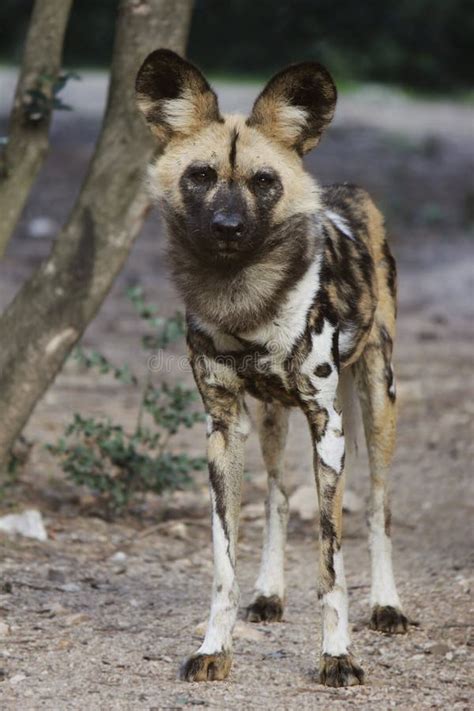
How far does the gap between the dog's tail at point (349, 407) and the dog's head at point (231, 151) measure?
30.1 inches

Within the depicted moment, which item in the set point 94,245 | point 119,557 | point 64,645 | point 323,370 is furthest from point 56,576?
point 323,370

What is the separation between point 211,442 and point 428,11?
20.2 meters

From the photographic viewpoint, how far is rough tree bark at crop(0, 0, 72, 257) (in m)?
4.36

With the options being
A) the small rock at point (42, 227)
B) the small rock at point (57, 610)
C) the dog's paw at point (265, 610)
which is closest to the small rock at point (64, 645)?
the small rock at point (57, 610)

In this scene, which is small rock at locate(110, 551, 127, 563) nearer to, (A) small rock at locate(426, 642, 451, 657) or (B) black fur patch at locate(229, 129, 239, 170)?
(A) small rock at locate(426, 642, 451, 657)

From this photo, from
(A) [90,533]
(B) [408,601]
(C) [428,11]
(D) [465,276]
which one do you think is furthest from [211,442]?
(C) [428,11]

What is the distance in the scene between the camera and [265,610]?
375 cm

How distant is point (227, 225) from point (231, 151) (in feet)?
0.75

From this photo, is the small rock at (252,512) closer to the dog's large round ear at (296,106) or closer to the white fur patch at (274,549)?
the white fur patch at (274,549)

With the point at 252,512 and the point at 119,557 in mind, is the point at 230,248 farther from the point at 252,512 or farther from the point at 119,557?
the point at 252,512

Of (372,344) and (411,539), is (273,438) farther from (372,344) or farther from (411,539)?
(411,539)

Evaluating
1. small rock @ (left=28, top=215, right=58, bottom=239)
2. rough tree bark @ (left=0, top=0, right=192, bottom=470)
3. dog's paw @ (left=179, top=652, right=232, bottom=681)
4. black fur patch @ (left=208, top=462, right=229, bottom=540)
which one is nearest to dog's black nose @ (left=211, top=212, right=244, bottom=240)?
black fur patch @ (left=208, top=462, right=229, bottom=540)

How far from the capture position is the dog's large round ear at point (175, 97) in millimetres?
3332

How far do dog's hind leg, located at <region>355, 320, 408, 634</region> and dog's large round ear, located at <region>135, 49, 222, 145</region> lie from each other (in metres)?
0.93
